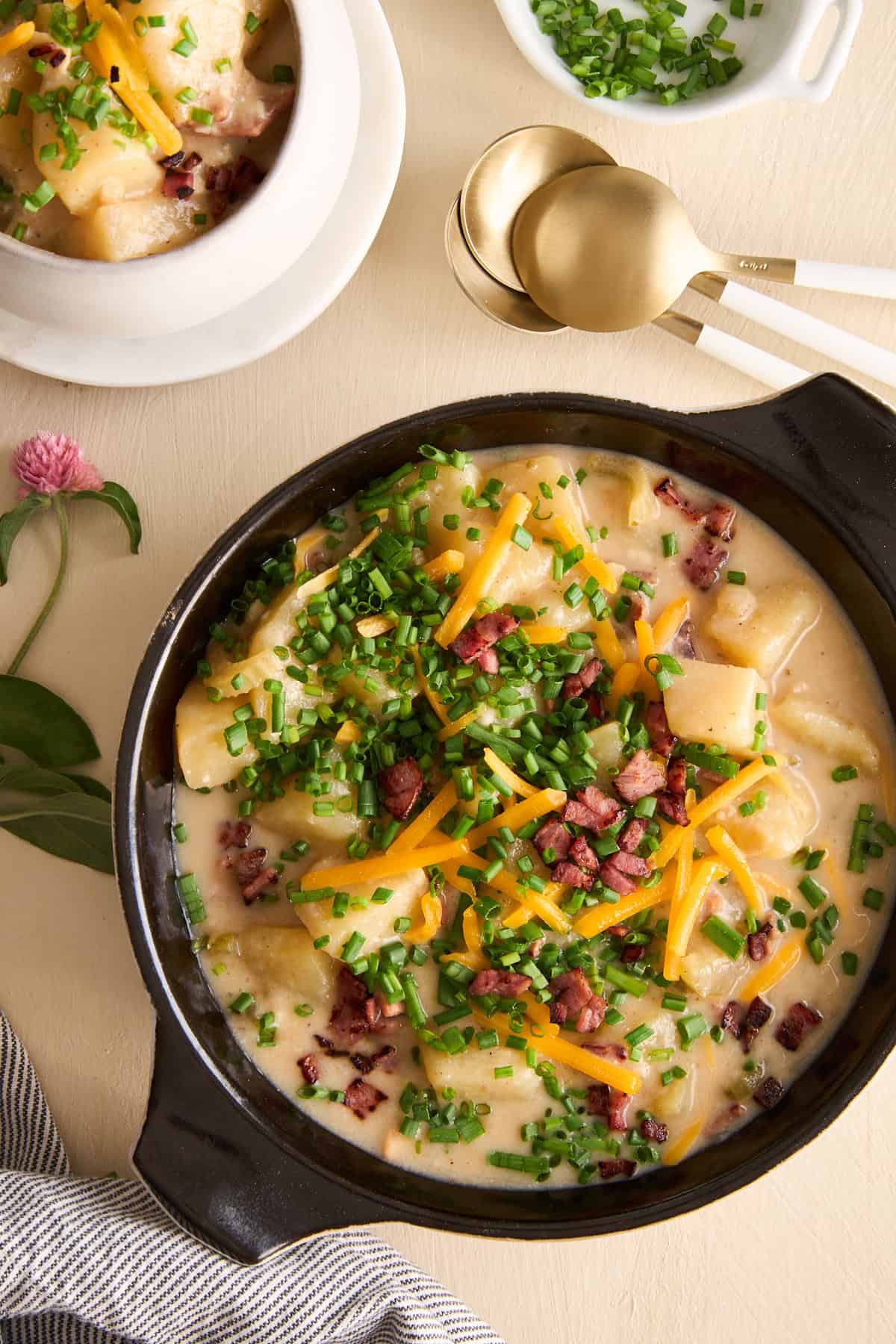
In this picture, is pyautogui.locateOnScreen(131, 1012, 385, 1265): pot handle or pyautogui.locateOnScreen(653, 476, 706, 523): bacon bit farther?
pyautogui.locateOnScreen(653, 476, 706, 523): bacon bit

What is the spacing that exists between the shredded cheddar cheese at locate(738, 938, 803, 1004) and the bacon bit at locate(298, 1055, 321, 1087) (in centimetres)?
78

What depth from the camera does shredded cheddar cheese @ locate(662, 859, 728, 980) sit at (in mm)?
2047

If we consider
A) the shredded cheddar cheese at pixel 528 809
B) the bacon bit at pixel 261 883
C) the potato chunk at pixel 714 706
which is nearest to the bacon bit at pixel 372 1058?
the bacon bit at pixel 261 883

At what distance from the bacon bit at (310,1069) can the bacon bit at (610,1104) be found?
50 cm

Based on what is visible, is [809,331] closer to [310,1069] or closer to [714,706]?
[714,706]

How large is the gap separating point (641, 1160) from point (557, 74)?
2050 millimetres

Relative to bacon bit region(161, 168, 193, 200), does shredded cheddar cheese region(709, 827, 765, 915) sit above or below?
below

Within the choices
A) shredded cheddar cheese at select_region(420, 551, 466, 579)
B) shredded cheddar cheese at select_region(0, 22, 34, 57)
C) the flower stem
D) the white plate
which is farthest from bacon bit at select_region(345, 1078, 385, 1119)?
shredded cheddar cheese at select_region(0, 22, 34, 57)

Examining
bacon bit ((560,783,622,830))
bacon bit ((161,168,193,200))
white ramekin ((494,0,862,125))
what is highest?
white ramekin ((494,0,862,125))

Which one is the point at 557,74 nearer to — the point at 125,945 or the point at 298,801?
the point at 298,801

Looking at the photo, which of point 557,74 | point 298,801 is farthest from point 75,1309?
point 557,74

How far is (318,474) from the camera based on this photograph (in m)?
2.06

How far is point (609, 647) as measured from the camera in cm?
212

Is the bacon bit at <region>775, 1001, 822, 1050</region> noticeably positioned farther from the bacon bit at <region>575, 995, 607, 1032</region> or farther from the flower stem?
the flower stem
